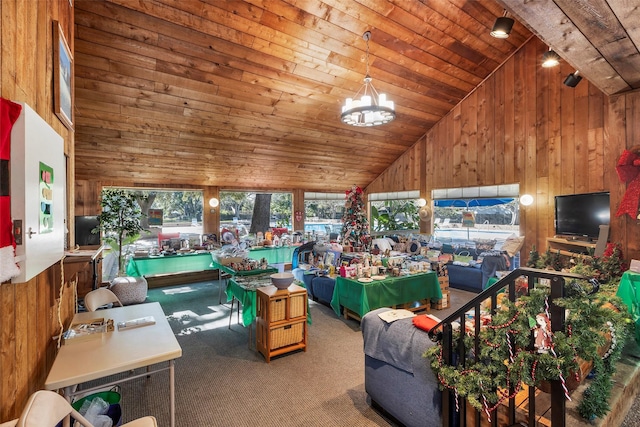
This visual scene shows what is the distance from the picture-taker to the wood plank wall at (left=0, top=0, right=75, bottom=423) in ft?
3.89

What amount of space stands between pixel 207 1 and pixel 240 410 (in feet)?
13.6

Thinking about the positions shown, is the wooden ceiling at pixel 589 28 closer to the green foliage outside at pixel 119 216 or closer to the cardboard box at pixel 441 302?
the cardboard box at pixel 441 302

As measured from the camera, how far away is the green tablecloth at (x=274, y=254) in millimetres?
6766

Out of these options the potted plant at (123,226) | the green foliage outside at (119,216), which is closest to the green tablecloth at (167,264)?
the potted plant at (123,226)

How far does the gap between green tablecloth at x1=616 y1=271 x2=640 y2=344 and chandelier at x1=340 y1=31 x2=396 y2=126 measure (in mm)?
2752

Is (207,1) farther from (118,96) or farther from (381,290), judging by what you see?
(381,290)

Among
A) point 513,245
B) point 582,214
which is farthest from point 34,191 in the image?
point 513,245

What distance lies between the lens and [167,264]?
5.83 m

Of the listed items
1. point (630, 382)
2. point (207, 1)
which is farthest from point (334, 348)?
point (207, 1)

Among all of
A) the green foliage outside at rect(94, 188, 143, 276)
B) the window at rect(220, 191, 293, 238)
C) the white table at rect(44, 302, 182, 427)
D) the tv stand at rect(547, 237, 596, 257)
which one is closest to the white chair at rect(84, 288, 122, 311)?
the white table at rect(44, 302, 182, 427)

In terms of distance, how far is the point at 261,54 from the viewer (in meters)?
4.25

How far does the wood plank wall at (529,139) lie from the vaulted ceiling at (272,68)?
1.34 feet

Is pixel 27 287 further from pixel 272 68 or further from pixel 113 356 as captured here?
pixel 272 68

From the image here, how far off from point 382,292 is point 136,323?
9.54ft
